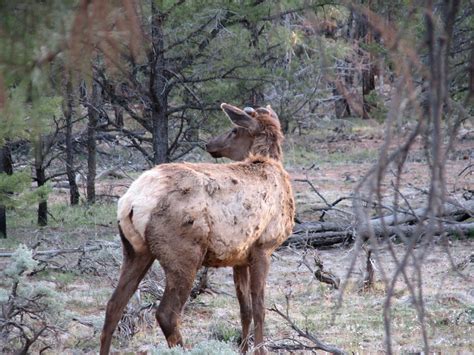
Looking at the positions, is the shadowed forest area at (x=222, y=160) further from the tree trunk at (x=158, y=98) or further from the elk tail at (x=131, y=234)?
the elk tail at (x=131, y=234)

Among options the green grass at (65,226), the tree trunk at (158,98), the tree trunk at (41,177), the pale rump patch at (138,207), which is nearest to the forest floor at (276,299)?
the green grass at (65,226)

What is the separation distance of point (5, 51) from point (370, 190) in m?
1.88

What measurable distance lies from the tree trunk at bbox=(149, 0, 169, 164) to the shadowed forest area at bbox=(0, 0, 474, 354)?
2 centimetres

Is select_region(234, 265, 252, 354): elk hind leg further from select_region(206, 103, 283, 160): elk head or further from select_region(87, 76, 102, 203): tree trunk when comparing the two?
select_region(87, 76, 102, 203): tree trunk

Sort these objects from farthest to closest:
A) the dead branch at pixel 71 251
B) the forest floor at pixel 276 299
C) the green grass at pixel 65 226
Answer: the green grass at pixel 65 226 → the dead branch at pixel 71 251 → the forest floor at pixel 276 299

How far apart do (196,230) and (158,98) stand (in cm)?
688

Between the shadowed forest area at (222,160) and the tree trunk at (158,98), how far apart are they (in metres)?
0.02

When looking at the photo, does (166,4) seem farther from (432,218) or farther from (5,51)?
(432,218)

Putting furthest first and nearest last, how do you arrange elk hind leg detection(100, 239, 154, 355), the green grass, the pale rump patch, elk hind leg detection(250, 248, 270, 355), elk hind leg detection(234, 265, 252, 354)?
the green grass
elk hind leg detection(234, 265, 252, 354)
elk hind leg detection(250, 248, 270, 355)
elk hind leg detection(100, 239, 154, 355)
the pale rump patch

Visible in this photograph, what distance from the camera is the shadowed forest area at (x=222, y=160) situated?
3012 mm

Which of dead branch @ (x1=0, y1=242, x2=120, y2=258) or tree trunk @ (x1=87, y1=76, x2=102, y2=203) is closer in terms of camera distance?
dead branch @ (x1=0, y1=242, x2=120, y2=258)

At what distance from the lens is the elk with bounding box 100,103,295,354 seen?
24.2ft

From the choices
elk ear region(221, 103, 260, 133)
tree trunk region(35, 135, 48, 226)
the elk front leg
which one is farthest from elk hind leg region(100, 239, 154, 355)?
tree trunk region(35, 135, 48, 226)

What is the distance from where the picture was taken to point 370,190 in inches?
93.2
